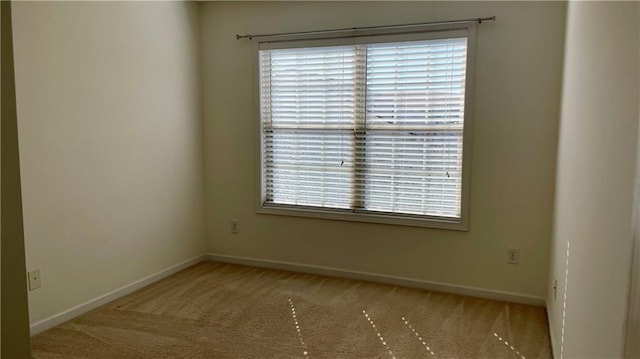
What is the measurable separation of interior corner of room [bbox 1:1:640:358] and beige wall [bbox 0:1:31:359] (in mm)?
1507

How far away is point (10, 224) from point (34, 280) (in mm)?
2338

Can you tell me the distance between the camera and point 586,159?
66.9 inches

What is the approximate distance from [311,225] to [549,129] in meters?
1.97

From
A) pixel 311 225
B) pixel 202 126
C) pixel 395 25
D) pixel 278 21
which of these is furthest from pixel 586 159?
pixel 202 126

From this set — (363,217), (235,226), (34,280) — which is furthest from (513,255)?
(34,280)

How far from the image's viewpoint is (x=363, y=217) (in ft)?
12.0

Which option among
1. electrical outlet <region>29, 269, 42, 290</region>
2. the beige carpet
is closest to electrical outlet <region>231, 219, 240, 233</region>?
the beige carpet

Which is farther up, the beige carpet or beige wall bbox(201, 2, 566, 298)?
beige wall bbox(201, 2, 566, 298)

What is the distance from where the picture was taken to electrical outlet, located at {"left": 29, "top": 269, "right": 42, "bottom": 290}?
8.85 ft

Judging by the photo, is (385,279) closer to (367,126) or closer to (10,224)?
(367,126)

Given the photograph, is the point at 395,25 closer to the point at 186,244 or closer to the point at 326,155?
the point at 326,155

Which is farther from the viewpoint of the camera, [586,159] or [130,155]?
[130,155]

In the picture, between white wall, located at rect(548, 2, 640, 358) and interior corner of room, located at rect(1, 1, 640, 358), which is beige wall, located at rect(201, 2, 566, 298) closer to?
interior corner of room, located at rect(1, 1, 640, 358)

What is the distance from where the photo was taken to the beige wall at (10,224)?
0.75 meters
